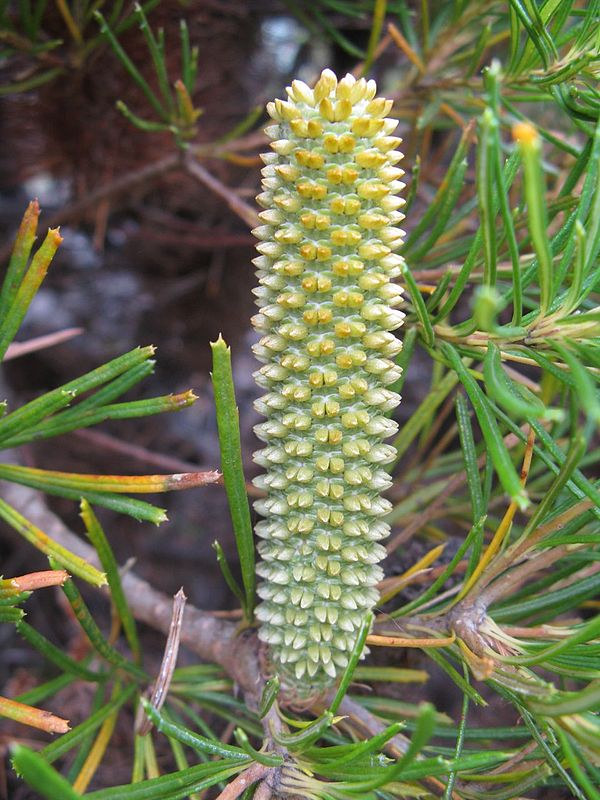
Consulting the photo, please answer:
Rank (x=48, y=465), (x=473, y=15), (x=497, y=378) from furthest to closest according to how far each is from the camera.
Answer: (x=48, y=465) < (x=473, y=15) < (x=497, y=378)

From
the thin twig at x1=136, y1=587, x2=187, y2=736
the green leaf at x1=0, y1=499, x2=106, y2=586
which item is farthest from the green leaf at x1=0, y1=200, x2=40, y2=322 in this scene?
the thin twig at x1=136, y1=587, x2=187, y2=736

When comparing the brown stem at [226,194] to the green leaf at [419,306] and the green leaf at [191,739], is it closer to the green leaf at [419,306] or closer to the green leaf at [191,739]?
the green leaf at [419,306]

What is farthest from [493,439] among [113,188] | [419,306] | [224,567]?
[113,188]

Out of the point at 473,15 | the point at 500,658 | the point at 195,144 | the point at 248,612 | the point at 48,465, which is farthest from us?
the point at 48,465

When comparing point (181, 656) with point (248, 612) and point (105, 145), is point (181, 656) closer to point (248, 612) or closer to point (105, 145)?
point (248, 612)

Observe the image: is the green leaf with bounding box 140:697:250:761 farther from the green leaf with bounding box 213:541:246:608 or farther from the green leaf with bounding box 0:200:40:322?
the green leaf with bounding box 0:200:40:322

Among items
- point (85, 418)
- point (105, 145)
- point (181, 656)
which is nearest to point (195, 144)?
point (105, 145)

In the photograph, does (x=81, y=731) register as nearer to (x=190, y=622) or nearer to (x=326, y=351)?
(x=190, y=622)
